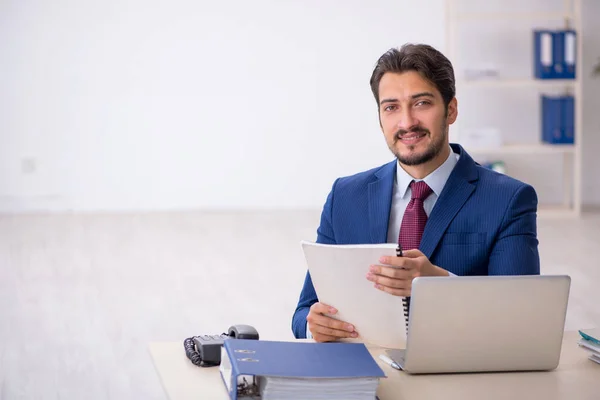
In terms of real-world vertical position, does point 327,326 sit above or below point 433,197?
below

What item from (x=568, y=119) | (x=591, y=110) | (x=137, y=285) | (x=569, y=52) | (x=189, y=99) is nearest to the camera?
(x=137, y=285)

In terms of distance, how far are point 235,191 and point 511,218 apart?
5.77 m

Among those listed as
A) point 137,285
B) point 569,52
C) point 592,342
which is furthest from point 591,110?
point 592,342

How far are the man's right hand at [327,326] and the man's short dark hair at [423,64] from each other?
0.65 meters

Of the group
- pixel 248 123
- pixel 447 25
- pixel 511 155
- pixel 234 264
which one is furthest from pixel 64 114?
pixel 511 155

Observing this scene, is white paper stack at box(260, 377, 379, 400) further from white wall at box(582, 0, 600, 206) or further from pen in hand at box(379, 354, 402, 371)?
white wall at box(582, 0, 600, 206)

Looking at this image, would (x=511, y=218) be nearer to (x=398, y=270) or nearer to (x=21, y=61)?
(x=398, y=270)

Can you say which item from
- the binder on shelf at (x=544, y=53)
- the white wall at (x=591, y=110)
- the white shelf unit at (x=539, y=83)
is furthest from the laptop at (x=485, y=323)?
the white wall at (x=591, y=110)

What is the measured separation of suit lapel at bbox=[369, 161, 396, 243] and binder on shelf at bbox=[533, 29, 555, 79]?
5310 mm

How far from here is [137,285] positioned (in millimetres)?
5031

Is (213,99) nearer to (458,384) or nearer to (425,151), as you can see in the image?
(425,151)

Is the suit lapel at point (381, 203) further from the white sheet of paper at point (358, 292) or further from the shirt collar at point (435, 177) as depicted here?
the white sheet of paper at point (358, 292)

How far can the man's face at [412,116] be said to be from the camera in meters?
2.18

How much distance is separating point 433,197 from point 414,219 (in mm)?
86
